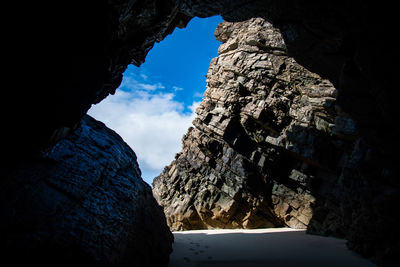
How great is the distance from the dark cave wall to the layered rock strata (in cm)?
1371

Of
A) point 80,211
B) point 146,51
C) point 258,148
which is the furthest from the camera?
point 258,148

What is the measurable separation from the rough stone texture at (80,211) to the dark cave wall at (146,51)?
88 centimetres

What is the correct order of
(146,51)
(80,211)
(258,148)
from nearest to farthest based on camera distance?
(80,211), (146,51), (258,148)

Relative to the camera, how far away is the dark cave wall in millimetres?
4035

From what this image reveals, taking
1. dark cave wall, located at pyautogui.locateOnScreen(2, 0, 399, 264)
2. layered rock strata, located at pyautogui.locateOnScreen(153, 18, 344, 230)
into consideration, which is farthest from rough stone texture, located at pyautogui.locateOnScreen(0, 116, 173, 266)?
layered rock strata, located at pyautogui.locateOnScreen(153, 18, 344, 230)

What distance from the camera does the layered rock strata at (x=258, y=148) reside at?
22.1 metres

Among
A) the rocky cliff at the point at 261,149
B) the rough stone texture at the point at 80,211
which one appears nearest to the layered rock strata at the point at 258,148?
the rocky cliff at the point at 261,149

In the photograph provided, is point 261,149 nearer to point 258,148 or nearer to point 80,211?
point 258,148

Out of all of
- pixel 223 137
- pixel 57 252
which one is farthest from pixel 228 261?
pixel 223 137

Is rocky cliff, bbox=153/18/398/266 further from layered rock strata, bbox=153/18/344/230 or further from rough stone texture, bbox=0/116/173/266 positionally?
rough stone texture, bbox=0/116/173/266

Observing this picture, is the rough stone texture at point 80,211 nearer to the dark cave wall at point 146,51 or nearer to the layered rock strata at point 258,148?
the dark cave wall at point 146,51

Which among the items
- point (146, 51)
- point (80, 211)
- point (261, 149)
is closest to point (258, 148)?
point (261, 149)

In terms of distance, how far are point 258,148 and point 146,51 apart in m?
19.5

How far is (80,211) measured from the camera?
202 inches
